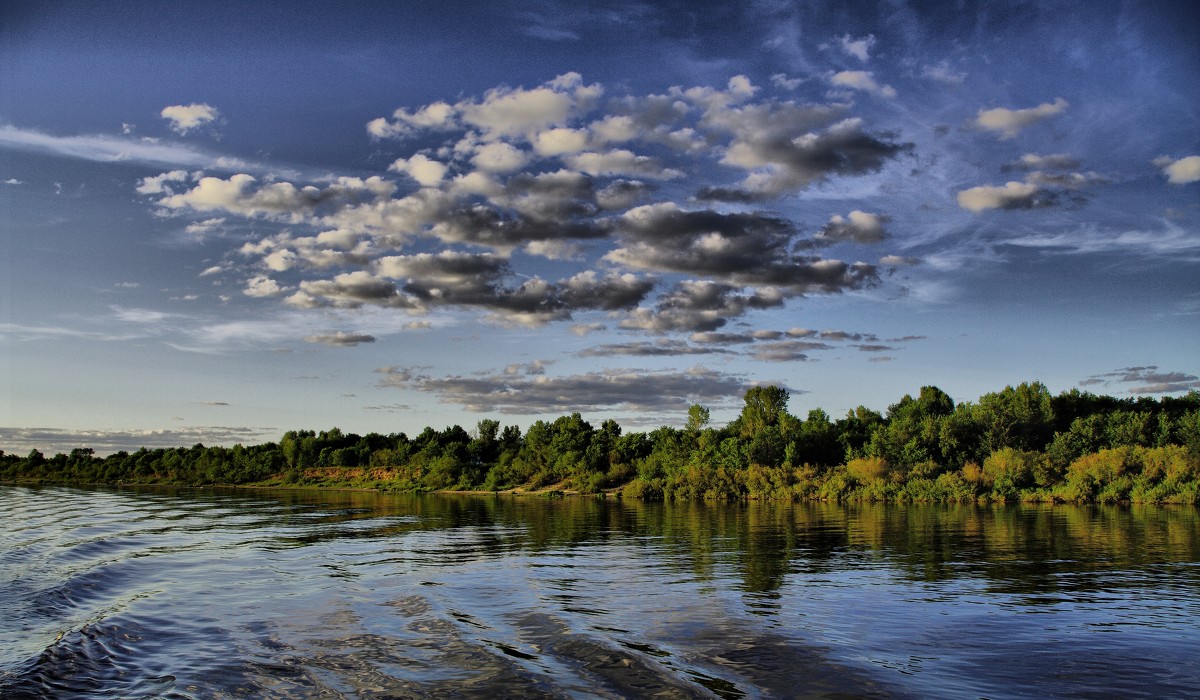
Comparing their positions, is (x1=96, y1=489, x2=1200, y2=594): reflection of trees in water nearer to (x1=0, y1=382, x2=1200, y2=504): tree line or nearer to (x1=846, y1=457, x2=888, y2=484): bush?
(x1=0, y1=382, x2=1200, y2=504): tree line

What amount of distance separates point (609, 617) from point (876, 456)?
263 feet

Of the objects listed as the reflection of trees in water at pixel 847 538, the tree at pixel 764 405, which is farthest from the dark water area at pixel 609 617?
the tree at pixel 764 405

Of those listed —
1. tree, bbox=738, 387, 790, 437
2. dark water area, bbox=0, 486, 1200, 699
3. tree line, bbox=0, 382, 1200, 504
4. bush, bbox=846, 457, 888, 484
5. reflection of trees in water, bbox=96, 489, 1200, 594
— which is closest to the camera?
dark water area, bbox=0, 486, 1200, 699

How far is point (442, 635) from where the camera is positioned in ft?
57.8

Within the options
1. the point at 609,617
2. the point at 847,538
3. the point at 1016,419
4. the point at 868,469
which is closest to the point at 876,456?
the point at 868,469

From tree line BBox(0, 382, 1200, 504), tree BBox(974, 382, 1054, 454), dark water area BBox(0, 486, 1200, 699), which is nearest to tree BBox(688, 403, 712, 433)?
tree line BBox(0, 382, 1200, 504)

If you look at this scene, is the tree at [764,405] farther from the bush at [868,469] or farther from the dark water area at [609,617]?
the dark water area at [609,617]

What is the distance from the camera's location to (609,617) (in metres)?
19.5

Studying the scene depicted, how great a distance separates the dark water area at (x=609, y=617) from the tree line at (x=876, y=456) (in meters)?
39.3

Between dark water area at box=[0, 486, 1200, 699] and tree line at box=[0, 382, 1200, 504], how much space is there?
129 feet

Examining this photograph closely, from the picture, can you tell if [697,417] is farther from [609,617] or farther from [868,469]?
[609,617]

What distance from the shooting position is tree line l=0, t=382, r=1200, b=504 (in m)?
73.8

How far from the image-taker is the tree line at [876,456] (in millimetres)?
73750

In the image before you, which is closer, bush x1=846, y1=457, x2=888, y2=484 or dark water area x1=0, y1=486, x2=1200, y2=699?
dark water area x1=0, y1=486, x2=1200, y2=699
